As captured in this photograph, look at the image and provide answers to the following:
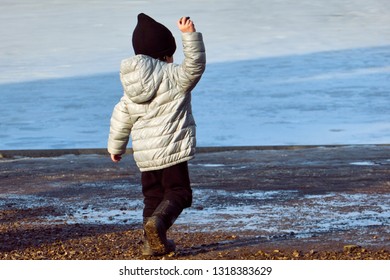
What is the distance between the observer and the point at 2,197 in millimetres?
8727

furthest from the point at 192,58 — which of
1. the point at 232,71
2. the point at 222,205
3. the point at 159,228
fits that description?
the point at 232,71

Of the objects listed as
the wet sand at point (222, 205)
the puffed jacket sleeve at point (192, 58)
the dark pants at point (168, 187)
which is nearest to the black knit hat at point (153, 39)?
the puffed jacket sleeve at point (192, 58)

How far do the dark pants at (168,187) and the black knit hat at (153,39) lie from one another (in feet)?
2.00

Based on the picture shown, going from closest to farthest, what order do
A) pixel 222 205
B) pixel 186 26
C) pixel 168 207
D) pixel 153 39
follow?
pixel 186 26 → pixel 168 207 → pixel 153 39 → pixel 222 205

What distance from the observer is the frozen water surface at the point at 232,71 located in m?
12.4

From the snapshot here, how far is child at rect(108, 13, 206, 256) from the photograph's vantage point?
19.6 ft

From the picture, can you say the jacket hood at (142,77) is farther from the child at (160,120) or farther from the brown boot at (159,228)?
the brown boot at (159,228)

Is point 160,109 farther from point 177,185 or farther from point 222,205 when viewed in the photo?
point 222,205

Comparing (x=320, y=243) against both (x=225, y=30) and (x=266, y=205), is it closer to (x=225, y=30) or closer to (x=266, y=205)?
(x=266, y=205)

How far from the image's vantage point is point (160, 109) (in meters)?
6.06

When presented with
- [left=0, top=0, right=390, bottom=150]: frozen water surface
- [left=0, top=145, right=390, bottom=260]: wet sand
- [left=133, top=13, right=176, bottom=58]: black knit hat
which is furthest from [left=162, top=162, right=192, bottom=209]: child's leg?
[left=0, top=0, right=390, bottom=150]: frozen water surface

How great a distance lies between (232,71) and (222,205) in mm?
8524

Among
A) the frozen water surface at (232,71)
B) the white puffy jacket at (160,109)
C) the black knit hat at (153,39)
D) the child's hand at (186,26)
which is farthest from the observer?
the frozen water surface at (232,71)
